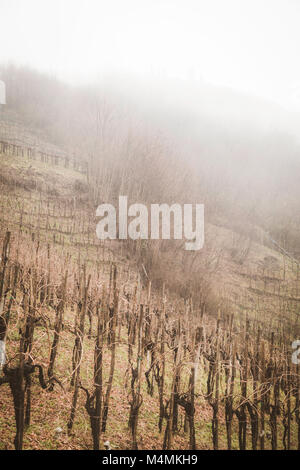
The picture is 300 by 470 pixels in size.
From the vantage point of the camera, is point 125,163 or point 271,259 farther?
point 271,259

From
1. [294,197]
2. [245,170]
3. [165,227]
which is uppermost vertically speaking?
[245,170]

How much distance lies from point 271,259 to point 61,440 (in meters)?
16.8

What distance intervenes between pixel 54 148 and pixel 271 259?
20.0 meters

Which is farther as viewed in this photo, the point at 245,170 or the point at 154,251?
the point at 245,170

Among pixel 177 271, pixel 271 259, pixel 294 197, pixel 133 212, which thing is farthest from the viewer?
pixel 294 197

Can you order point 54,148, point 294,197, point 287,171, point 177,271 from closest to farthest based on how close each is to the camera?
point 177,271, point 54,148, point 294,197, point 287,171

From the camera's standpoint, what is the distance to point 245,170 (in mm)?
27172

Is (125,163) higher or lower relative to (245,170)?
lower

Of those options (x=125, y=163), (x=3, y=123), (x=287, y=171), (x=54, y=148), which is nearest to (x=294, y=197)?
(x=287, y=171)

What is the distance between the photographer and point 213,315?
8438mm
